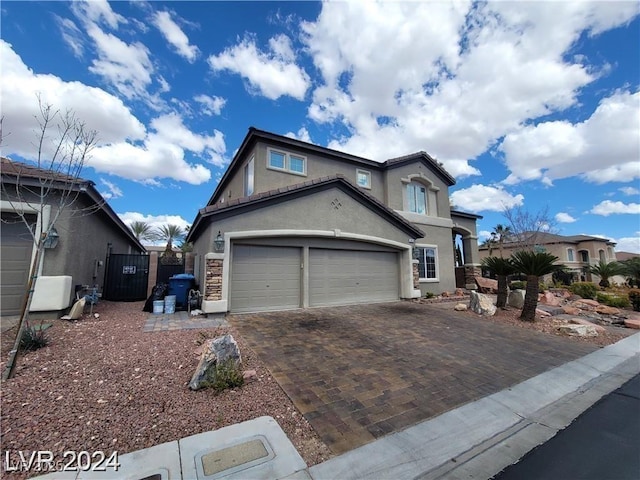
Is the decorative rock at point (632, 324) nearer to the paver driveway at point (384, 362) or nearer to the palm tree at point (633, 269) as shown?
the paver driveway at point (384, 362)

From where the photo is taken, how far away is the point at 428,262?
1545 centimetres

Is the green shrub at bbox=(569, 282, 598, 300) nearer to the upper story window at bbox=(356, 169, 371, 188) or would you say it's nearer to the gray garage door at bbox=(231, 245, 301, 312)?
the upper story window at bbox=(356, 169, 371, 188)

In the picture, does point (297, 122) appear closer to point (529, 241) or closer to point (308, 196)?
point (308, 196)

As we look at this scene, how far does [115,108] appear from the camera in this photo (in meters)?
12.3

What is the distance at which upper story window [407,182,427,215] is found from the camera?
15.9 m

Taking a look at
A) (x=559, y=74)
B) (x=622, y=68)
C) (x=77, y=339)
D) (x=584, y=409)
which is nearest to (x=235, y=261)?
(x=77, y=339)

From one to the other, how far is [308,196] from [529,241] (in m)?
27.8

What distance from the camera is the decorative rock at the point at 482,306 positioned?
976cm

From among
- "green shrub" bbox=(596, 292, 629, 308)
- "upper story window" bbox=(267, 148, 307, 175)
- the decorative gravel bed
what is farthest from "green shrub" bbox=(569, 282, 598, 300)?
the decorative gravel bed

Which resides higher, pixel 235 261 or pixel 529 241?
pixel 529 241

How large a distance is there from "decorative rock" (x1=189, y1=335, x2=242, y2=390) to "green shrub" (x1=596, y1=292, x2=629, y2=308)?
1749cm

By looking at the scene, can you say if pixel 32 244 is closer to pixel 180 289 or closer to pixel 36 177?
pixel 36 177

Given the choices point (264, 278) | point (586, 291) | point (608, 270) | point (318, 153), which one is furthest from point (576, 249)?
point (264, 278)

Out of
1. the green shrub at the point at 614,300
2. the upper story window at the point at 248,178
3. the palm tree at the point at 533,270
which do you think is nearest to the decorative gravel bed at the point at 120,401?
the upper story window at the point at 248,178
